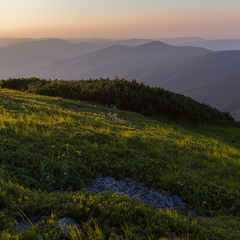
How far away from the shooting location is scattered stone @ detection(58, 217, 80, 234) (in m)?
4.30

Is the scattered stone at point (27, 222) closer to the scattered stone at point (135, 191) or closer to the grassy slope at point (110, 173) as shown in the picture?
the grassy slope at point (110, 173)

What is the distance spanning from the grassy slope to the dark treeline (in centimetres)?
1030

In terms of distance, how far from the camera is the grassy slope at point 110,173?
4.85 meters

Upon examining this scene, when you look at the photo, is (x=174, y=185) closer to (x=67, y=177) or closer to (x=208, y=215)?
(x=208, y=215)

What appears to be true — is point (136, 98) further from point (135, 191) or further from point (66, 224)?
point (66, 224)

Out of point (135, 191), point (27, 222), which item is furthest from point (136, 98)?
point (27, 222)

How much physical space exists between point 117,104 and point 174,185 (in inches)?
604

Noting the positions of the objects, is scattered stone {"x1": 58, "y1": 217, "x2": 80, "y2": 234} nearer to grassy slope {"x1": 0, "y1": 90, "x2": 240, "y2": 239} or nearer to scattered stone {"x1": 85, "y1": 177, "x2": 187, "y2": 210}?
grassy slope {"x1": 0, "y1": 90, "x2": 240, "y2": 239}

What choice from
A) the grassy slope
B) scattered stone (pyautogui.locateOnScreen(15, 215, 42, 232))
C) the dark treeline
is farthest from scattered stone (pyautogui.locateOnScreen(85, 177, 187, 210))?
the dark treeline

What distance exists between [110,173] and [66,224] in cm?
361

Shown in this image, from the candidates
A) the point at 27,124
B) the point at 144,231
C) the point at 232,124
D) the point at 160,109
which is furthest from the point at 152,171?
the point at 232,124

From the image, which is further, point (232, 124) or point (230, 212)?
point (232, 124)

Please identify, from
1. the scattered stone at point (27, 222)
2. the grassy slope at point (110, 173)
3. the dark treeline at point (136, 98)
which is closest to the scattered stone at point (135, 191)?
the grassy slope at point (110, 173)

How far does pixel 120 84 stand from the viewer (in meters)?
25.6
